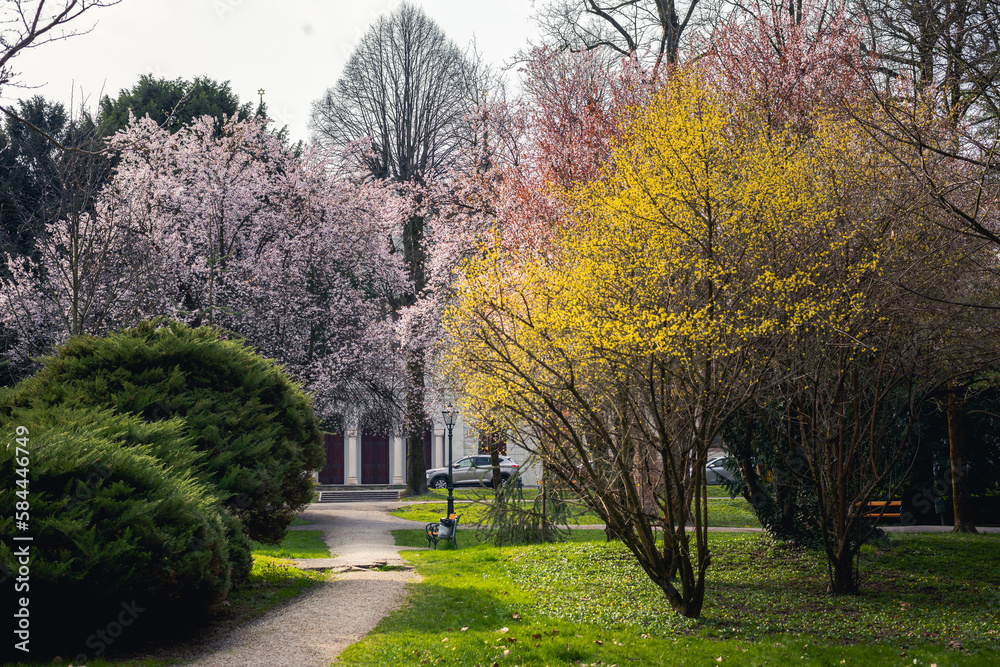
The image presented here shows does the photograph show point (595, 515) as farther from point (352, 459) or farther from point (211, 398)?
point (352, 459)

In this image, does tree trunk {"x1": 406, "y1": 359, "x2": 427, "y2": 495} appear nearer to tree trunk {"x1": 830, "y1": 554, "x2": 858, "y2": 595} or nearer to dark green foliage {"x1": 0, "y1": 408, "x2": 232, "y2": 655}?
tree trunk {"x1": 830, "y1": 554, "x2": 858, "y2": 595}

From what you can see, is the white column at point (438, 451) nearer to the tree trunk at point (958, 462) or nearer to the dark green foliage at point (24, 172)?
the dark green foliage at point (24, 172)

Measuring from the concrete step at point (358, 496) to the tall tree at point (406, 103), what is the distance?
1.51m

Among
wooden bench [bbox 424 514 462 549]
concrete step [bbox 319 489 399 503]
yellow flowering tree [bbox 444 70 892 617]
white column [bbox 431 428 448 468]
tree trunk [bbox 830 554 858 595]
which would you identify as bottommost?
concrete step [bbox 319 489 399 503]

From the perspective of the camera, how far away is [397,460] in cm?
3769

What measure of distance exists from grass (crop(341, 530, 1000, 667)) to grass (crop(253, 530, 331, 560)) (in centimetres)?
343

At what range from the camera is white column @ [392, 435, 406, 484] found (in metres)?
37.3

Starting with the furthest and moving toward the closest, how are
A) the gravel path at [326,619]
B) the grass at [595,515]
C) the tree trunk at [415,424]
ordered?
the tree trunk at [415,424]
the grass at [595,515]
the gravel path at [326,619]

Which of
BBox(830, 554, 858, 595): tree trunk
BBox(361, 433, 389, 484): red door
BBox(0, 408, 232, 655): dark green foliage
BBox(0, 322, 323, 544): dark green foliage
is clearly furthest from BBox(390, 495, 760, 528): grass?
BBox(361, 433, 389, 484): red door

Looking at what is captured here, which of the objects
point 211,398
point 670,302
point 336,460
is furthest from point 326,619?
point 336,460

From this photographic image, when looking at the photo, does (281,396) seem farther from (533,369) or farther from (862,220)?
(862,220)

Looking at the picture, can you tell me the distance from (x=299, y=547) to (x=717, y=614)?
9860 mm

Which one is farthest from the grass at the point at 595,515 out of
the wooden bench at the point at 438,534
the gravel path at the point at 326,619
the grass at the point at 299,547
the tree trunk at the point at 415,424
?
the gravel path at the point at 326,619

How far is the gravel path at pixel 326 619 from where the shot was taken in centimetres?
645
